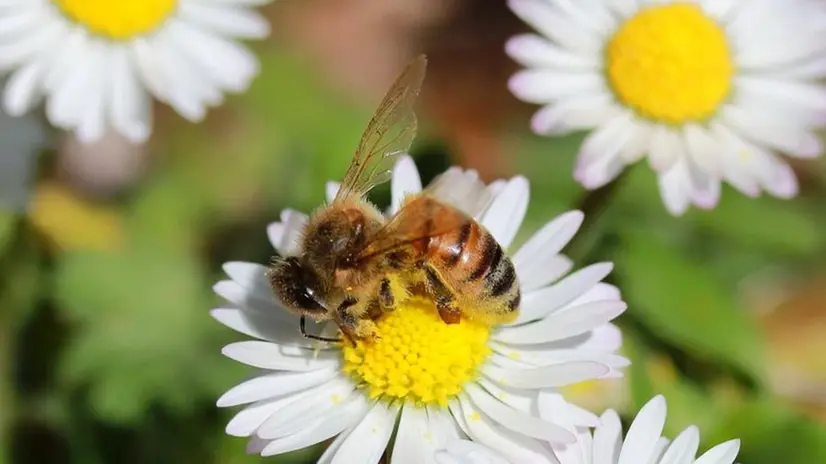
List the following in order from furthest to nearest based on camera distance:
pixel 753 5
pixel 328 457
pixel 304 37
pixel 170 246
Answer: pixel 304 37, pixel 170 246, pixel 753 5, pixel 328 457

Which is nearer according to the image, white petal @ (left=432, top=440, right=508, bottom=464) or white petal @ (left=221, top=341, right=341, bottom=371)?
white petal @ (left=432, top=440, right=508, bottom=464)

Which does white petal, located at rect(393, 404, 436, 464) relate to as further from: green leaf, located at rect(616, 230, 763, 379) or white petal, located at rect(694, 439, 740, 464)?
green leaf, located at rect(616, 230, 763, 379)

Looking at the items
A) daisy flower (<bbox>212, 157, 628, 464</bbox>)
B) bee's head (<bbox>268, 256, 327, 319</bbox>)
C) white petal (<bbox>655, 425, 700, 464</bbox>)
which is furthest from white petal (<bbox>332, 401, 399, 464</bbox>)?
white petal (<bbox>655, 425, 700, 464</bbox>)

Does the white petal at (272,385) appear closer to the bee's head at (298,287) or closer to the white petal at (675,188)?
the bee's head at (298,287)

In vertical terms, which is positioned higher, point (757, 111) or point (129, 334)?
point (757, 111)

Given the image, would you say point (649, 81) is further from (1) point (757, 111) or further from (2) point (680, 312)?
(2) point (680, 312)

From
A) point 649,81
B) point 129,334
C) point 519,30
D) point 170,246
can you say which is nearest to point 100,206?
point 170,246

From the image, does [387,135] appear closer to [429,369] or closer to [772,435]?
[429,369]
